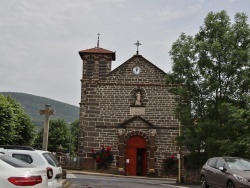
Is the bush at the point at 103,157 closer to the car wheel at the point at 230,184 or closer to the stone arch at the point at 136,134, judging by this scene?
the stone arch at the point at 136,134

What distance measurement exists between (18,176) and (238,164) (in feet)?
30.8

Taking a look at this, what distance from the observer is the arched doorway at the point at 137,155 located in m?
34.7

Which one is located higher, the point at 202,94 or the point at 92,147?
the point at 202,94

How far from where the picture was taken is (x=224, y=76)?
23719 millimetres

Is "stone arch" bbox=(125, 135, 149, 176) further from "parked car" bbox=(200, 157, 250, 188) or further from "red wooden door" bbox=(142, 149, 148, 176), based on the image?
"parked car" bbox=(200, 157, 250, 188)

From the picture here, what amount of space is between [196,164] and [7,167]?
1842 cm

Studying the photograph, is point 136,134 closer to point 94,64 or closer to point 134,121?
point 134,121

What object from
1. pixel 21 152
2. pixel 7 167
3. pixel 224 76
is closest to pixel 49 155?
pixel 21 152

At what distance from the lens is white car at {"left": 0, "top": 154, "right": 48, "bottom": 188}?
25.5ft

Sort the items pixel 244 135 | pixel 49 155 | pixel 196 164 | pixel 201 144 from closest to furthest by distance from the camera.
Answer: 1. pixel 49 155
2. pixel 244 135
3. pixel 201 144
4. pixel 196 164

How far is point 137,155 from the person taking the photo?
115 feet

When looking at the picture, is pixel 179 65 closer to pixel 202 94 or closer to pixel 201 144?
pixel 202 94

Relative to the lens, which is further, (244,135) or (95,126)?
(95,126)

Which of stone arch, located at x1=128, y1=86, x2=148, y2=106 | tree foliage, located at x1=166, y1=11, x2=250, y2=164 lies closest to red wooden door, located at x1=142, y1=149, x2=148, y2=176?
stone arch, located at x1=128, y1=86, x2=148, y2=106
